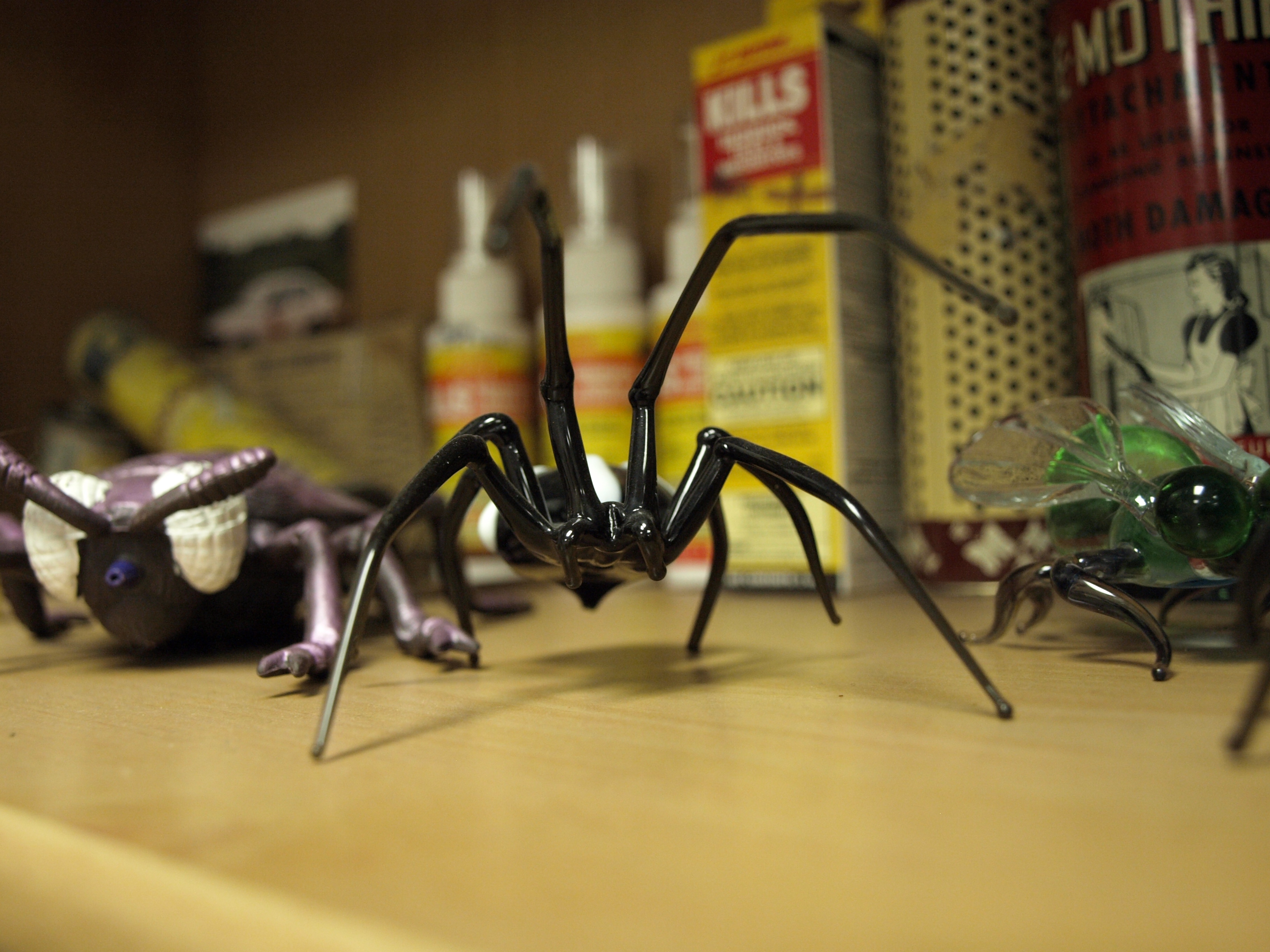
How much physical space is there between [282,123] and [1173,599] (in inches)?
36.5

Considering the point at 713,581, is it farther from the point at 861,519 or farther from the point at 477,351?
the point at 477,351

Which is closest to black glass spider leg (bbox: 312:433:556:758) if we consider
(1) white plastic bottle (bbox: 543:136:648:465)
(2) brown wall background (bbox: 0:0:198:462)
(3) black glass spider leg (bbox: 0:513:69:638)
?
(3) black glass spider leg (bbox: 0:513:69:638)

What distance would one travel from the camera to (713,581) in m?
0.40

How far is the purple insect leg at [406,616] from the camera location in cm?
39

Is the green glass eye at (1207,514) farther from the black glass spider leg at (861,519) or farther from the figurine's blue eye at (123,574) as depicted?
the figurine's blue eye at (123,574)

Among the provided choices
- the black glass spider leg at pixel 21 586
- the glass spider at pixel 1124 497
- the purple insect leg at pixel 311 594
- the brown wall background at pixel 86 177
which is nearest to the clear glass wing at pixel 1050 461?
the glass spider at pixel 1124 497

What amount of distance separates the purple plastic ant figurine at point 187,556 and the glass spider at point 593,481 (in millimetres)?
85

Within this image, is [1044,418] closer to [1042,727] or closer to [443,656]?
[1042,727]

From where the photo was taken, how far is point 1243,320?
1.33 feet

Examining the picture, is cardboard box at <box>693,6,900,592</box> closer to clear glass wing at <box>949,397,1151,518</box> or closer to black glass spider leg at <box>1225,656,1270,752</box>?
clear glass wing at <box>949,397,1151,518</box>

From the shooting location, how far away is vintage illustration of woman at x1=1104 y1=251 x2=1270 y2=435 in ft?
1.33

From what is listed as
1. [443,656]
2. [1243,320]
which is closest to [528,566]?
[443,656]

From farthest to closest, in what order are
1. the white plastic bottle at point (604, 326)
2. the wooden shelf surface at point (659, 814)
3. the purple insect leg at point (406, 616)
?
the white plastic bottle at point (604, 326), the purple insect leg at point (406, 616), the wooden shelf surface at point (659, 814)

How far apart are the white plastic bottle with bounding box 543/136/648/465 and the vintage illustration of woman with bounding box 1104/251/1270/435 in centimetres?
33
